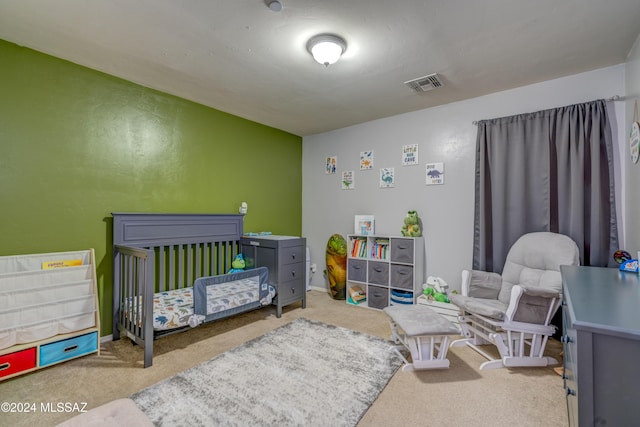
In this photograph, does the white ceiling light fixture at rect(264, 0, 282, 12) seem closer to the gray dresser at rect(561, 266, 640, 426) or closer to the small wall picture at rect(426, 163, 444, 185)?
the gray dresser at rect(561, 266, 640, 426)

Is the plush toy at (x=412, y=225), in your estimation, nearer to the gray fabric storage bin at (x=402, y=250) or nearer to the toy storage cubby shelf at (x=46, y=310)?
the gray fabric storage bin at (x=402, y=250)

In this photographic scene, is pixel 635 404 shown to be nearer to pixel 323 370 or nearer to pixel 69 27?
pixel 323 370

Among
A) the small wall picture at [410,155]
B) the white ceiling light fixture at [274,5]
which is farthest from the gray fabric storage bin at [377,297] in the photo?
the white ceiling light fixture at [274,5]

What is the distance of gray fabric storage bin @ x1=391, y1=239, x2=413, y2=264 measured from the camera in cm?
A: 346

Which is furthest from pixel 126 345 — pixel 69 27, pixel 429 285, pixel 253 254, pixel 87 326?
pixel 429 285

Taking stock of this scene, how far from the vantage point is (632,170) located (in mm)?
2291

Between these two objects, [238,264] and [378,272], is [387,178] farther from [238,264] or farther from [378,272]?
[238,264]

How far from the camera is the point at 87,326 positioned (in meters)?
2.36

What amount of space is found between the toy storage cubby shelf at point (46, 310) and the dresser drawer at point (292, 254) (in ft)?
5.67

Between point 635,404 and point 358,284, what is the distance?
3152 mm

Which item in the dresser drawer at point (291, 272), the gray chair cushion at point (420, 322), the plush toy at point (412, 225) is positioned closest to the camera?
the gray chair cushion at point (420, 322)

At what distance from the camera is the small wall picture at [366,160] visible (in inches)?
161

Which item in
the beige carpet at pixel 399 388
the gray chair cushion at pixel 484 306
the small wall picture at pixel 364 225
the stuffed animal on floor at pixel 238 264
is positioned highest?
the small wall picture at pixel 364 225

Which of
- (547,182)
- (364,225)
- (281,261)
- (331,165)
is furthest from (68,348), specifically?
(547,182)
